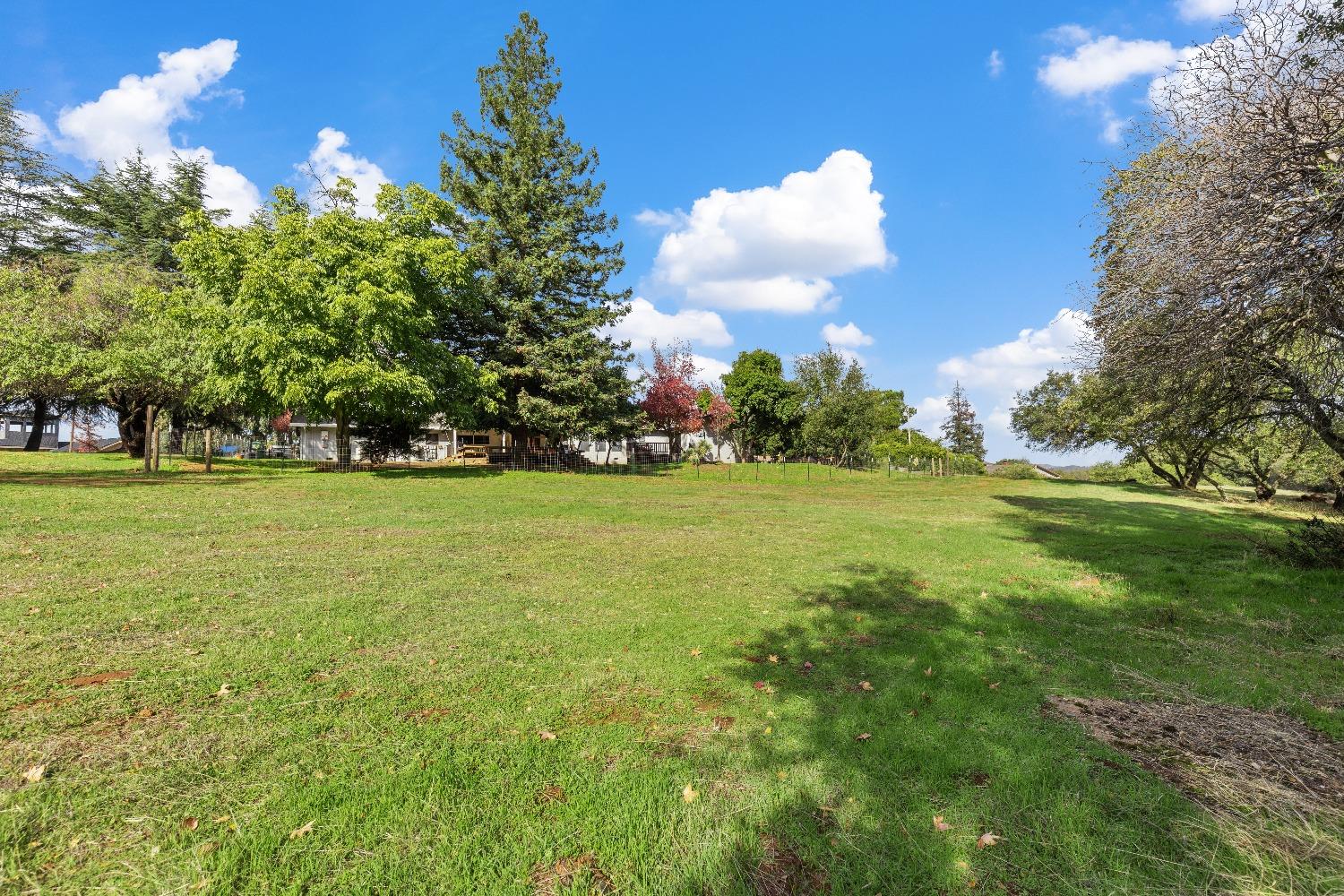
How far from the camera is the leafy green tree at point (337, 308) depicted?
1856cm

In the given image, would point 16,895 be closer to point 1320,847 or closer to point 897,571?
point 1320,847

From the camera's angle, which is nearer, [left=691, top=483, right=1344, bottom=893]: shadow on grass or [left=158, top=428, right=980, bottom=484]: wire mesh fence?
[left=691, top=483, right=1344, bottom=893]: shadow on grass

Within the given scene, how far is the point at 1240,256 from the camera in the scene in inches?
253

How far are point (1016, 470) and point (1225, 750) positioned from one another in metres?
47.3

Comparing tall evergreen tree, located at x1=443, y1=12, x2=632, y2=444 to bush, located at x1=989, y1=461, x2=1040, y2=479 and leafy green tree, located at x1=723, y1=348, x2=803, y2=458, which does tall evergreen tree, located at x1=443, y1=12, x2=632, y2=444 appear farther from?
bush, located at x1=989, y1=461, x2=1040, y2=479

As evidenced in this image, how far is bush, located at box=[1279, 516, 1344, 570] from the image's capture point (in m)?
8.72

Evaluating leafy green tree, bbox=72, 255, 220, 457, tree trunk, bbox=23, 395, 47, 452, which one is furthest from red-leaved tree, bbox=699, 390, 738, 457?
tree trunk, bbox=23, 395, 47, 452

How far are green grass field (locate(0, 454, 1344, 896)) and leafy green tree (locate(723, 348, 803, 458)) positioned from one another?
33890mm

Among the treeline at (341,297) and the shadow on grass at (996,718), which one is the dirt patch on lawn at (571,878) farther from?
the treeline at (341,297)

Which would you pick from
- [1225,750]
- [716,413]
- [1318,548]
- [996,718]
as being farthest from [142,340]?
[1318,548]

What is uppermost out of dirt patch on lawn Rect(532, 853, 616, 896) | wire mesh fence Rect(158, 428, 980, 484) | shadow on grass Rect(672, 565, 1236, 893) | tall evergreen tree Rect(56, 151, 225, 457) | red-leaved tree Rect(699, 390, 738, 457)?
tall evergreen tree Rect(56, 151, 225, 457)

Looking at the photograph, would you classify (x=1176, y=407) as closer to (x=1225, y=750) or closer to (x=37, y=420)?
(x=1225, y=750)

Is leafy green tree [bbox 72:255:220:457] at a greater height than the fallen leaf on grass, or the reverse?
leafy green tree [bbox 72:255:220:457]

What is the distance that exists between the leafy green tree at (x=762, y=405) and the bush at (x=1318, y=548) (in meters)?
33.7
